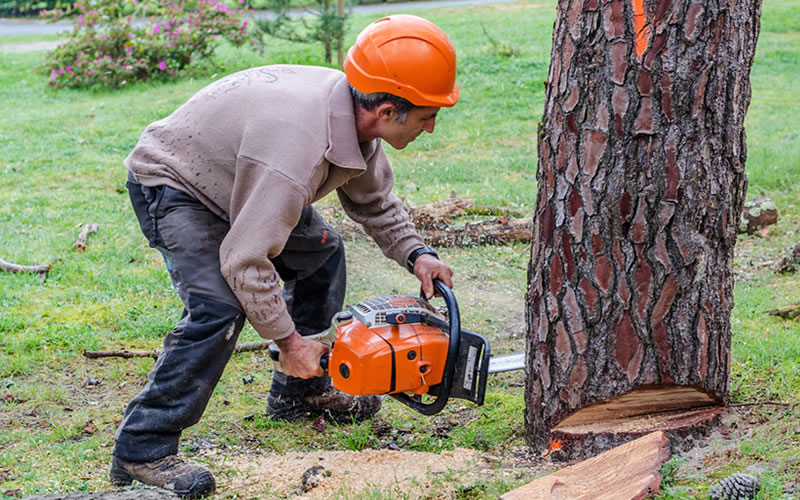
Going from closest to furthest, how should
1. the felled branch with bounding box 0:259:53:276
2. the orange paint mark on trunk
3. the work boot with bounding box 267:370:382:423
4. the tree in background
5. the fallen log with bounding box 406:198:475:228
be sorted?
the orange paint mark on trunk < the work boot with bounding box 267:370:382:423 < the felled branch with bounding box 0:259:53:276 < the fallen log with bounding box 406:198:475:228 < the tree in background

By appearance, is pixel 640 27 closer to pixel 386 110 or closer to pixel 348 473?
pixel 386 110

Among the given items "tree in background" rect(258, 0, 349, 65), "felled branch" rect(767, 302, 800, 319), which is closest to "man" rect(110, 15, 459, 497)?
"felled branch" rect(767, 302, 800, 319)

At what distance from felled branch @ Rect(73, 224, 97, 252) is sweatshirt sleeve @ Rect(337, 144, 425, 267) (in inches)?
126

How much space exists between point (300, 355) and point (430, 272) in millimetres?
621

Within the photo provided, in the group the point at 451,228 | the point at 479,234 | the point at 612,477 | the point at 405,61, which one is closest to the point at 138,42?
the point at 451,228

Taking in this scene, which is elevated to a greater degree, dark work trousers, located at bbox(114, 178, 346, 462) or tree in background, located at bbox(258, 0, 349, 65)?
tree in background, located at bbox(258, 0, 349, 65)

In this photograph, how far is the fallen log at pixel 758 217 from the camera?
5734 millimetres

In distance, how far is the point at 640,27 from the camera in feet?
8.04

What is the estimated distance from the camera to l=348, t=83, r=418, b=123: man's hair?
273cm

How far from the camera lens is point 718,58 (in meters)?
2.47

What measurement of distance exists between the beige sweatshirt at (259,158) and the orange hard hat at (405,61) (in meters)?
0.14

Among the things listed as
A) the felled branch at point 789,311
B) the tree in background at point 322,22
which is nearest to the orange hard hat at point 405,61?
the felled branch at point 789,311

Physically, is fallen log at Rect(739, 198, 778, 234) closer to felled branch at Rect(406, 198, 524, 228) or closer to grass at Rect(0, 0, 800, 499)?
grass at Rect(0, 0, 800, 499)

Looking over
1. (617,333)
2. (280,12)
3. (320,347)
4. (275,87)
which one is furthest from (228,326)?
(280,12)
